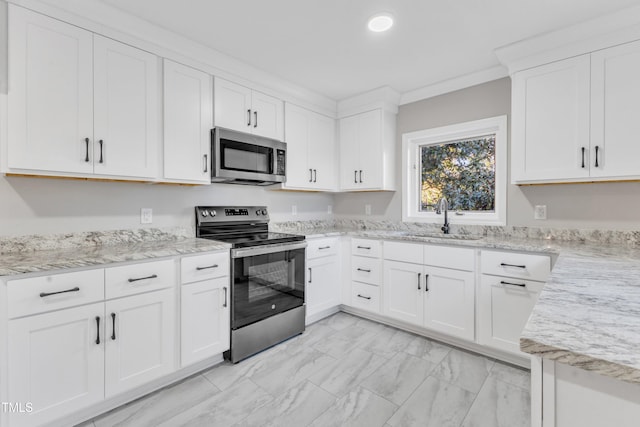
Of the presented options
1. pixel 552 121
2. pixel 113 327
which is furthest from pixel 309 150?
pixel 113 327

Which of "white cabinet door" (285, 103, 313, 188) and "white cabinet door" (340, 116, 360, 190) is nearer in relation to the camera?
"white cabinet door" (285, 103, 313, 188)

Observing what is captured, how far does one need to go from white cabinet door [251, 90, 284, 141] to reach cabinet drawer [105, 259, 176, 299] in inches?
57.4

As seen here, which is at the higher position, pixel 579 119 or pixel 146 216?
pixel 579 119

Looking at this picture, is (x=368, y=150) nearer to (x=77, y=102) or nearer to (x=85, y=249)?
(x=77, y=102)

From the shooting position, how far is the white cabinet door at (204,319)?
2.00 m

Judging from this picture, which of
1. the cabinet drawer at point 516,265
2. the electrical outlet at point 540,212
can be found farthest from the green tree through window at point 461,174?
the cabinet drawer at point 516,265

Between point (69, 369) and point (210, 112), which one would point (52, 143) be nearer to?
point (210, 112)

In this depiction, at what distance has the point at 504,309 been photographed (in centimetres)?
221

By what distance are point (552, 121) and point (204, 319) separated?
2.91m

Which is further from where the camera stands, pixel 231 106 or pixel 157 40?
pixel 231 106

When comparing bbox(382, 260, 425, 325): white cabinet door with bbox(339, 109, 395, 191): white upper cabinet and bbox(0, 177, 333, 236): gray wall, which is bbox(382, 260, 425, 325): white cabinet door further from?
bbox(0, 177, 333, 236): gray wall

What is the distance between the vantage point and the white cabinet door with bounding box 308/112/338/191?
3375 millimetres

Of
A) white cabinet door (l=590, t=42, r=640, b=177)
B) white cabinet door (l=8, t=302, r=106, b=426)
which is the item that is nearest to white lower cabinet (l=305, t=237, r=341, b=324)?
white cabinet door (l=8, t=302, r=106, b=426)

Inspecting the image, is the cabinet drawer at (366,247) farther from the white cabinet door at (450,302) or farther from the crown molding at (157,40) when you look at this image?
the crown molding at (157,40)
